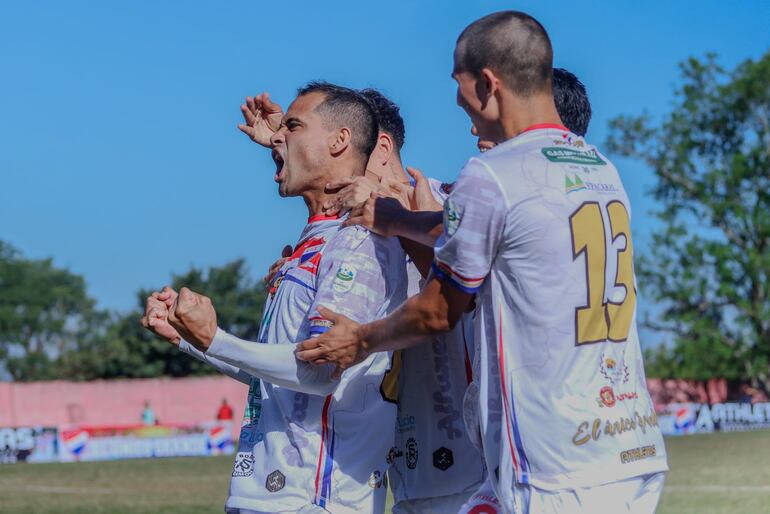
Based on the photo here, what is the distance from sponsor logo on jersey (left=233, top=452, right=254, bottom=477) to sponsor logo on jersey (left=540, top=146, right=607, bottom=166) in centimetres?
187

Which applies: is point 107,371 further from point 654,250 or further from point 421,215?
point 421,215

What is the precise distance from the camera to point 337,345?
4250mm

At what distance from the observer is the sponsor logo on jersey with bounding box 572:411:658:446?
11.7ft

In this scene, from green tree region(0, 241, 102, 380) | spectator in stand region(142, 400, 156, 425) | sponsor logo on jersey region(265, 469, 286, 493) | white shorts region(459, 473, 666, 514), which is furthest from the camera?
green tree region(0, 241, 102, 380)

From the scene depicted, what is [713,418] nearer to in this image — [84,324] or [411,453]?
[411,453]

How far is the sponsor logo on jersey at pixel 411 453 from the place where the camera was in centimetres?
516

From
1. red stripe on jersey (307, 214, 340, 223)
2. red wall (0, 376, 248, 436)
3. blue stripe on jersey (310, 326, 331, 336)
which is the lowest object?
blue stripe on jersey (310, 326, 331, 336)

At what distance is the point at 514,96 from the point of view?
12.6ft

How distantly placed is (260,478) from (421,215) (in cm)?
131

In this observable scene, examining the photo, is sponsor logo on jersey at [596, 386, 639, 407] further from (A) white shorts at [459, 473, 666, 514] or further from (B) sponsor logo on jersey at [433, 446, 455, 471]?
(B) sponsor logo on jersey at [433, 446, 455, 471]

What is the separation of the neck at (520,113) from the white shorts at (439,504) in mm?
1903

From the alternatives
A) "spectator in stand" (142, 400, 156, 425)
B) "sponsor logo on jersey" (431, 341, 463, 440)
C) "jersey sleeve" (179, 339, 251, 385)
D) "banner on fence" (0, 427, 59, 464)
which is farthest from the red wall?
"sponsor logo on jersey" (431, 341, 463, 440)

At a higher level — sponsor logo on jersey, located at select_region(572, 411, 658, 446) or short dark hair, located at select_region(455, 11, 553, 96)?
short dark hair, located at select_region(455, 11, 553, 96)

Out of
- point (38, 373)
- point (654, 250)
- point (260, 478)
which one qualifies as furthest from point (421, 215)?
point (38, 373)
